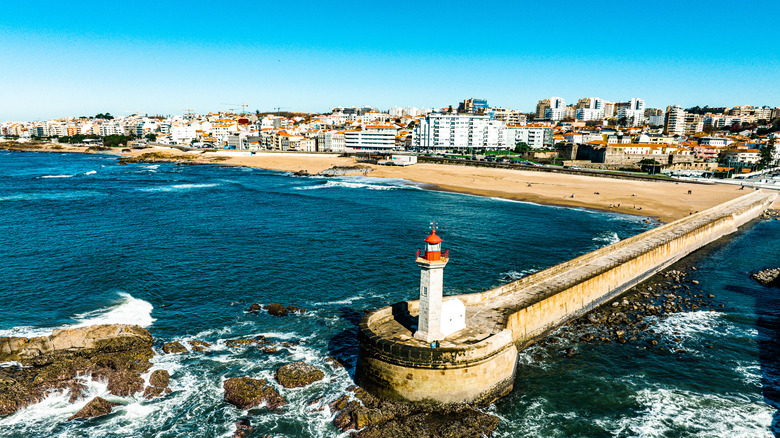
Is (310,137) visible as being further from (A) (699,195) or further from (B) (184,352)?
(B) (184,352)

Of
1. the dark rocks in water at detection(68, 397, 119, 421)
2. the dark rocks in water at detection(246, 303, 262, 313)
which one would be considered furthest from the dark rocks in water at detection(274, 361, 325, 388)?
the dark rocks in water at detection(246, 303, 262, 313)

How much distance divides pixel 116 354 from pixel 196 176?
250 ft

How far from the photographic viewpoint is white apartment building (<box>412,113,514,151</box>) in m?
138

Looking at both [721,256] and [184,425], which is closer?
[184,425]

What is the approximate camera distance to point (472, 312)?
19109mm

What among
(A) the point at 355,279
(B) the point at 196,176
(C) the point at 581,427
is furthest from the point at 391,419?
(B) the point at 196,176

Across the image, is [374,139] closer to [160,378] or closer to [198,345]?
[198,345]

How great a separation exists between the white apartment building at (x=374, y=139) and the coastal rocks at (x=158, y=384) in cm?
12364

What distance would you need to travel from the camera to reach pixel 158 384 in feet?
55.2

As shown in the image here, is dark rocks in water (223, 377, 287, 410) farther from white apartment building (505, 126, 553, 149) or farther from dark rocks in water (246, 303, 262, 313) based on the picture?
white apartment building (505, 126, 553, 149)

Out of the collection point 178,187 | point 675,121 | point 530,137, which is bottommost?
point 178,187

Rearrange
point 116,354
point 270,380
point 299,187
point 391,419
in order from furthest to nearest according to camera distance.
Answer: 1. point 299,187
2. point 116,354
3. point 270,380
4. point 391,419

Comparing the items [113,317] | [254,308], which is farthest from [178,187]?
[254,308]

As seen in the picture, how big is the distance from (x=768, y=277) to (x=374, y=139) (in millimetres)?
115662
